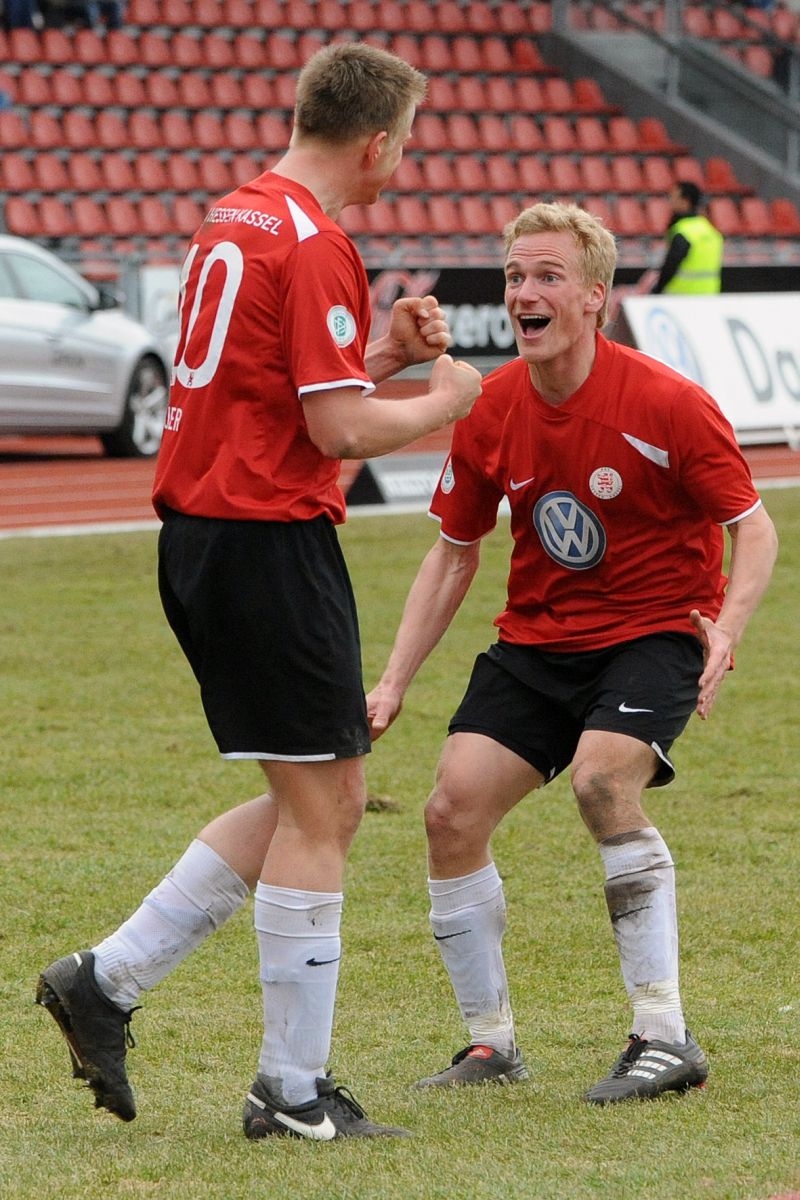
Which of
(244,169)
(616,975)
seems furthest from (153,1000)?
(244,169)

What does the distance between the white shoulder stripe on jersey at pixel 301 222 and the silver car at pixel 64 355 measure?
12.3 m

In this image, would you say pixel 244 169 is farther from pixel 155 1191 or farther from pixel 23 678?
pixel 155 1191

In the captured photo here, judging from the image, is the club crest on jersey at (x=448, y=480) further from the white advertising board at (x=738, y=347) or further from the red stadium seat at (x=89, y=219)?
the red stadium seat at (x=89, y=219)

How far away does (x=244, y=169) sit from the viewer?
22656 millimetres

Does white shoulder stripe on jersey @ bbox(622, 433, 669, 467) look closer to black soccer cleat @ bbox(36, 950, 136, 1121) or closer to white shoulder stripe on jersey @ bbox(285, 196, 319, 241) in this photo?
white shoulder stripe on jersey @ bbox(285, 196, 319, 241)

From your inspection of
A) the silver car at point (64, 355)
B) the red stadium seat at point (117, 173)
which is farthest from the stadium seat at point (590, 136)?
the silver car at point (64, 355)

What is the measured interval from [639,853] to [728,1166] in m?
0.84

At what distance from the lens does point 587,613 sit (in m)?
4.32

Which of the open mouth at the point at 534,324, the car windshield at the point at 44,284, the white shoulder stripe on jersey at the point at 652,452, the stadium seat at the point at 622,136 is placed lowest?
the stadium seat at the point at 622,136

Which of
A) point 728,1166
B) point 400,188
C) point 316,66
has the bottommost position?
point 400,188

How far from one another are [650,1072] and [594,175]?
22.4 metres

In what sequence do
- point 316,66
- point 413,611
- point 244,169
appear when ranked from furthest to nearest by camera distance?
1. point 244,169
2. point 413,611
3. point 316,66

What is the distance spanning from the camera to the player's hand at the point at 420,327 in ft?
12.7

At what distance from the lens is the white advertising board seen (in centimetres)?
1553
